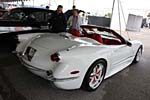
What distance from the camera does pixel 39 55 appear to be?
3.16m

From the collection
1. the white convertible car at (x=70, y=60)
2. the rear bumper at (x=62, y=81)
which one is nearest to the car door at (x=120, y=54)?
the white convertible car at (x=70, y=60)

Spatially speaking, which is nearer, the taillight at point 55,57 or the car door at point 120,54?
the taillight at point 55,57

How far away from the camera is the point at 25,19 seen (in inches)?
253

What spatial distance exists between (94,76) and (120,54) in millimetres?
970

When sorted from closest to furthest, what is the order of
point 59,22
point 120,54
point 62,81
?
1. point 62,81
2. point 120,54
3. point 59,22

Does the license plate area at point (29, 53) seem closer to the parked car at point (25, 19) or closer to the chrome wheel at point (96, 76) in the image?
the chrome wheel at point (96, 76)

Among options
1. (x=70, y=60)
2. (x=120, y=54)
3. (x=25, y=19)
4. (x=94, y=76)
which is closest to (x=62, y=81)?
(x=70, y=60)

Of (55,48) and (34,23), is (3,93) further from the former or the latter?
(34,23)

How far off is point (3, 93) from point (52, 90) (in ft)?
2.67

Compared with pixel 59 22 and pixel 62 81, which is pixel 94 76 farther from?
pixel 59 22

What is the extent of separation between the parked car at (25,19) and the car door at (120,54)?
128 inches

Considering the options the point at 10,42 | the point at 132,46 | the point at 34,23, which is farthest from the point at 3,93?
the point at 34,23

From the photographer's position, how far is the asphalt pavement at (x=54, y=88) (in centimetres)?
310

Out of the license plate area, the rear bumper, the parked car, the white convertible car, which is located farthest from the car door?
the parked car
